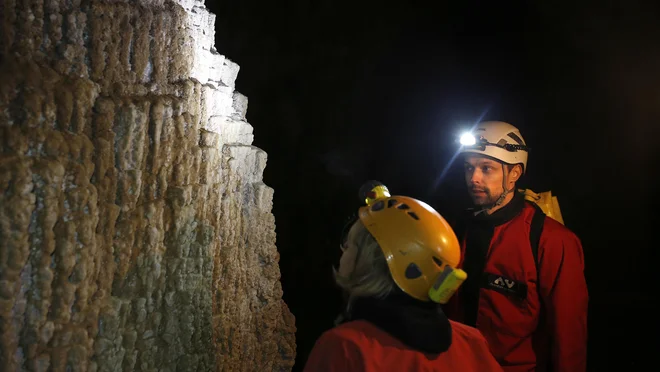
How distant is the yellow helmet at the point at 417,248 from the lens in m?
1.75

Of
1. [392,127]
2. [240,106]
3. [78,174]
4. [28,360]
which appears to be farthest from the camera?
[392,127]

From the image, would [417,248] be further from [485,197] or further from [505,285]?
[485,197]

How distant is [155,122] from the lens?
89.1 inches

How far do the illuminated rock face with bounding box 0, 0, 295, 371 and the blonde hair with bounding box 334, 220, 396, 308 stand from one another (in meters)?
1.02

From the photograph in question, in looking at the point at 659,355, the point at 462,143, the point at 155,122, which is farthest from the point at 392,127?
the point at 155,122

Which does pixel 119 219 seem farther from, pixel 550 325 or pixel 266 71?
pixel 266 71

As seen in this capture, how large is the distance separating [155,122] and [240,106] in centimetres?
133

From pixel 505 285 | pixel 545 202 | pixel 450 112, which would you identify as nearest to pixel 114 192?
pixel 505 285

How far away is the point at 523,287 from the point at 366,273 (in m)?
1.62

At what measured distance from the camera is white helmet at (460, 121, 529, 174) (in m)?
3.54

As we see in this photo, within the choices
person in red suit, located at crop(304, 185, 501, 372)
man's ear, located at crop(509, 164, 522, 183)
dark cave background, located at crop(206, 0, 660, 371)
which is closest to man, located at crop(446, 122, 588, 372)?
man's ear, located at crop(509, 164, 522, 183)

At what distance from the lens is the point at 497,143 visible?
11.7ft

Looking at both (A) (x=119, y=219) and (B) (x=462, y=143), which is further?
(B) (x=462, y=143)

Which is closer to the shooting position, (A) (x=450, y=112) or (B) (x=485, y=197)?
(B) (x=485, y=197)
